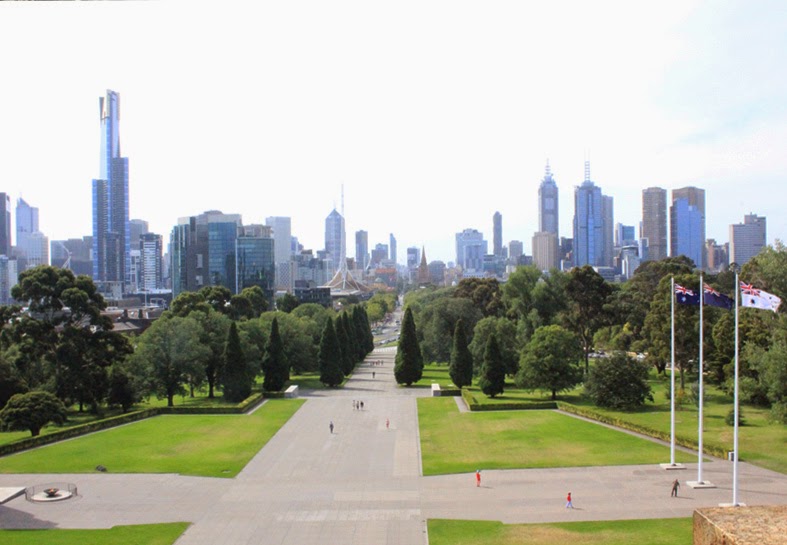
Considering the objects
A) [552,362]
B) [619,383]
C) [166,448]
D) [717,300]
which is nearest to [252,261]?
[552,362]

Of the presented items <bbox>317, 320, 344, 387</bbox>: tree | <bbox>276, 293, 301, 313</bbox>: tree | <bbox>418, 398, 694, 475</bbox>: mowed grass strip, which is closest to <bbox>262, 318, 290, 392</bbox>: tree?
<bbox>317, 320, 344, 387</bbox>: tree

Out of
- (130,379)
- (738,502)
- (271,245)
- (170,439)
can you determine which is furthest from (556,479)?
(271,245)

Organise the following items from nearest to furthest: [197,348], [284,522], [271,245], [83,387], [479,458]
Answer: [284,522] → [479,458] → [83,387] → [197,348] → [271,245]

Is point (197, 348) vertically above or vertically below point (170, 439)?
above

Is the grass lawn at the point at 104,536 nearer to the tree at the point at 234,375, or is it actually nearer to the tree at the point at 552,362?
the tree at the point at 234,375

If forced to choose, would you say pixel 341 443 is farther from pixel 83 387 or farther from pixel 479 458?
pixel 83 387

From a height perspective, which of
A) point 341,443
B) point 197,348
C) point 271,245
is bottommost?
point 341,443

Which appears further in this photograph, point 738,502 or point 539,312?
point 539,312

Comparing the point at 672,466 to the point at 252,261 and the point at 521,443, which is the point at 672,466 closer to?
the point at 521,443
